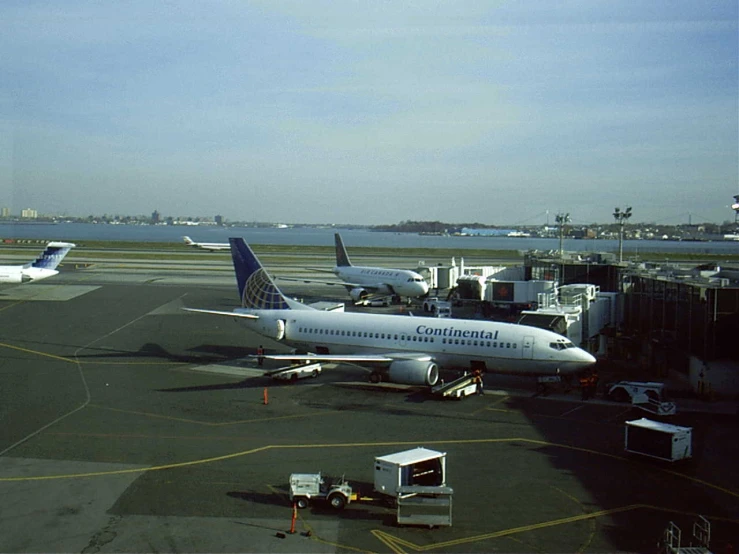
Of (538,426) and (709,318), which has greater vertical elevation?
(709,318)

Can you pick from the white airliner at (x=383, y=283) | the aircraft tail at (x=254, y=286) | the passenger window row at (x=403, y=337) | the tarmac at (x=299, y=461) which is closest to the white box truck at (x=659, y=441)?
the tarmac at (x=299, y=461)

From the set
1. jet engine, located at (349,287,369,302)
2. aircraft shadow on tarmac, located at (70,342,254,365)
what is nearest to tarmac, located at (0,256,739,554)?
aircraft shadow on tarmac, located at (70,342,254,365)

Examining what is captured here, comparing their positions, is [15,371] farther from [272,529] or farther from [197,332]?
[272,529]

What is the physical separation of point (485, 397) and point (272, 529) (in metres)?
19.9

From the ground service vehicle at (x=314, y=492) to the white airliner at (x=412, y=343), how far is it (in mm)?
15701

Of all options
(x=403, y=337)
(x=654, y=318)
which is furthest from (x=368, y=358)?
(x=654, y=318)

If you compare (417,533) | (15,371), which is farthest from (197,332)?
(417,533)

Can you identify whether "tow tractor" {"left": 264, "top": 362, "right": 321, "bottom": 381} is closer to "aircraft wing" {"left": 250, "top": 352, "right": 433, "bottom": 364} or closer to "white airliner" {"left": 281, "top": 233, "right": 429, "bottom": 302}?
"aircraft wing" {"left": 250, "top": 352, "right": 433, "bottom": 364}

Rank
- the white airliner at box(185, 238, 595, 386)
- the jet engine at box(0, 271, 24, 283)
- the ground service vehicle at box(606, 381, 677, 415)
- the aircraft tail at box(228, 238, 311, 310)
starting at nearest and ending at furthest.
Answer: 1. the ground service vehicle at box(606, 381, 677, 415)
2. the white airliner at box(185, 238, 595, 386)
3. the aircraft tail at box(228, 238, 311, 310)
4. the jet engine at box(0, 271, 24, 283)

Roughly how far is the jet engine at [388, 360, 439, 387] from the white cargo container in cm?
1412

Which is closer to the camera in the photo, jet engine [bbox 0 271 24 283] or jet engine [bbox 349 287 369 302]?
jet engine [bbox 349 287 369 302]

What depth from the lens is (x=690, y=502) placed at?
22.9m

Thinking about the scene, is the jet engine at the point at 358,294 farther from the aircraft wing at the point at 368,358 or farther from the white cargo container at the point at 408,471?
the white cargo container at the point at 408,471

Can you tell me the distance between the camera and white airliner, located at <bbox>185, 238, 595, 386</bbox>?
127 feet
